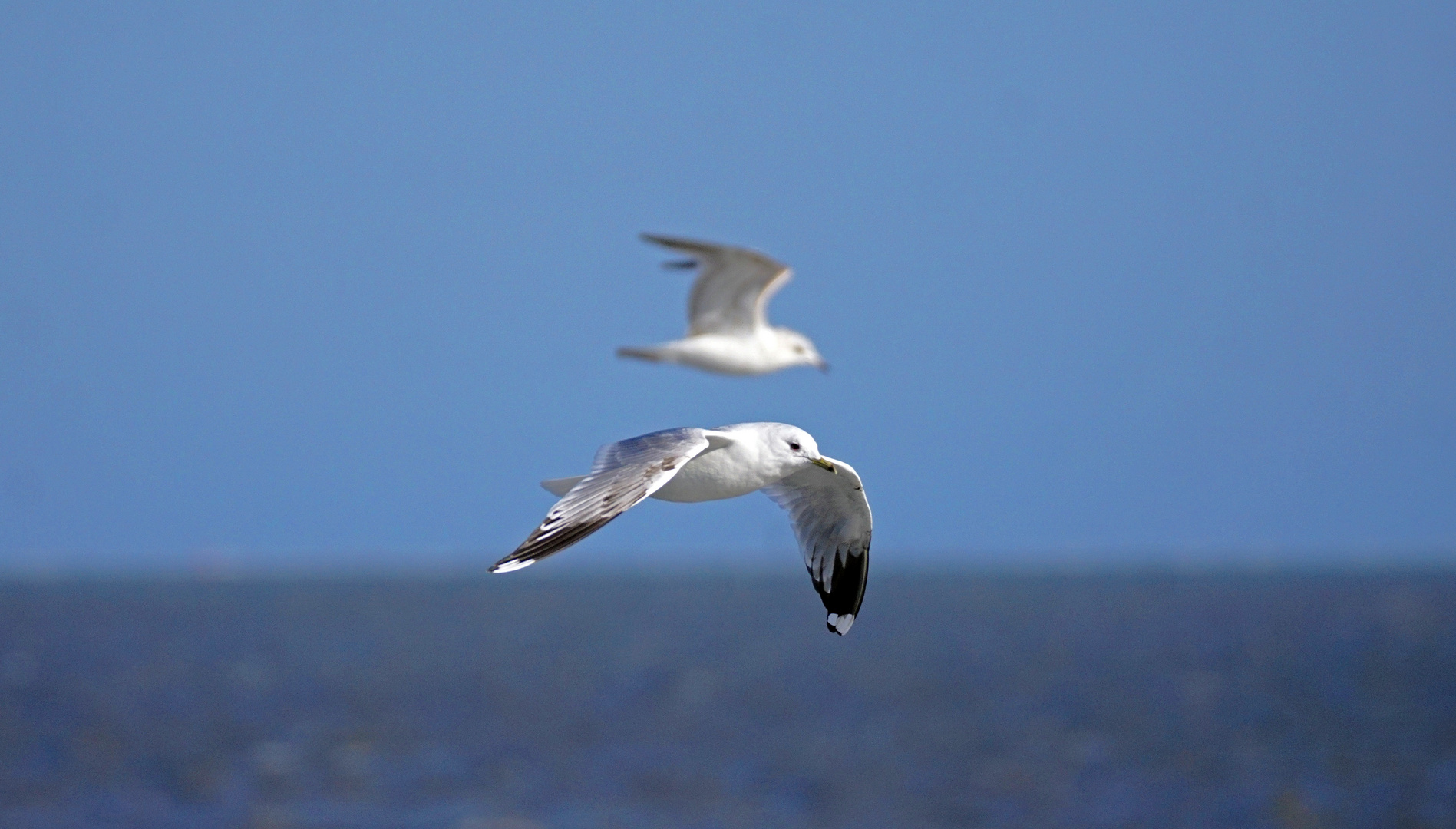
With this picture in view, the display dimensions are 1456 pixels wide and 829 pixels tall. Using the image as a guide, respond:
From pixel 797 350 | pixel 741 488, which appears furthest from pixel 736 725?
pixel 741 488

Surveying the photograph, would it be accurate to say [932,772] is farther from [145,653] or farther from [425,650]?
[145,653]

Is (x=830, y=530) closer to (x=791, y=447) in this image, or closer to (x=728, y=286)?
(x=791, y=447)

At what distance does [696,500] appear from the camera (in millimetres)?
6797

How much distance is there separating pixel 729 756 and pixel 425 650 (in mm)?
32965

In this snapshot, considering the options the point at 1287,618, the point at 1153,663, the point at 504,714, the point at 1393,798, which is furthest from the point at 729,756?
the point at 1287,618

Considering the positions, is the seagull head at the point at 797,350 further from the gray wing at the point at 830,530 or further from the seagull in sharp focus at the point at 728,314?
the gray wing at the point at 830,530

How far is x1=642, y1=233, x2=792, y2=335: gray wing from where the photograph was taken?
1393cm

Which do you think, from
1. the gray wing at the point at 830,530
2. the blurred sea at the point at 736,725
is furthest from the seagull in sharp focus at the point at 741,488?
the blurred sea at the point at 736,725

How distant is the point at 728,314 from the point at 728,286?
0.33 metres

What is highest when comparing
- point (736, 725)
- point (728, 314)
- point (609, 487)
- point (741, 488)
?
point (728, 314)

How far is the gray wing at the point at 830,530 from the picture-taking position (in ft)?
24.5

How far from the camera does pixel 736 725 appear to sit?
38.2 meters

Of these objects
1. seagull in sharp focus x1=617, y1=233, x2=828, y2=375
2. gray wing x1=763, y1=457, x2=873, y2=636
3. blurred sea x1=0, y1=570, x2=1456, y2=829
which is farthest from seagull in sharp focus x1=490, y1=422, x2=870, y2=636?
blurred sea x1=0, y1=570, x2=1456, y2=829

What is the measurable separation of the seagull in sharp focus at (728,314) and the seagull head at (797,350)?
0.05m
